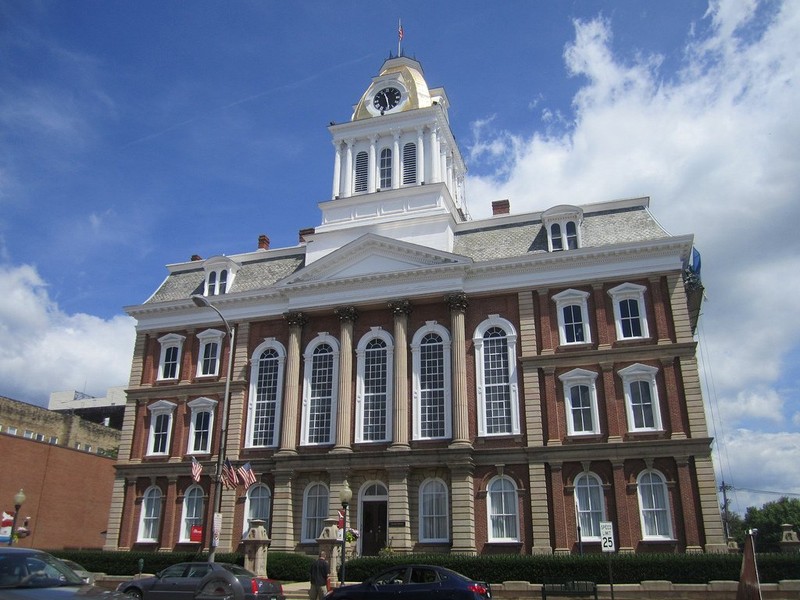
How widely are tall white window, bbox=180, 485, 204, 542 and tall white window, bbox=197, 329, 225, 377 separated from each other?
717 centimetres

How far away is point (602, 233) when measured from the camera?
39.4 m

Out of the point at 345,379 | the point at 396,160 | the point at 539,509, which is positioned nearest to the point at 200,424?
the point at 345,379

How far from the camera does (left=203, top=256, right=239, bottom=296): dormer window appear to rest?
152 ft

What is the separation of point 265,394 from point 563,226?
66.7ft

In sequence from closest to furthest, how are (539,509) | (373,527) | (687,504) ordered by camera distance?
(687,504)
(539,509)
(373,527)

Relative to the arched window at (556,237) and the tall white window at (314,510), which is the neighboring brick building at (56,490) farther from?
the arched window at (556,237)

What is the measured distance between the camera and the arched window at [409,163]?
47.1 metres

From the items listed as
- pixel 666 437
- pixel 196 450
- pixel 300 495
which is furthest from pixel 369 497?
pixel 666 437

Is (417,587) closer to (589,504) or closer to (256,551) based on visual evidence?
(256,551)

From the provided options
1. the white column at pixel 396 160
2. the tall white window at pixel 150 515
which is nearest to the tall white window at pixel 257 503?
the tall white window at pixel 150 515

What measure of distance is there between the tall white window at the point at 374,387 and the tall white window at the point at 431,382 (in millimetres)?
1579

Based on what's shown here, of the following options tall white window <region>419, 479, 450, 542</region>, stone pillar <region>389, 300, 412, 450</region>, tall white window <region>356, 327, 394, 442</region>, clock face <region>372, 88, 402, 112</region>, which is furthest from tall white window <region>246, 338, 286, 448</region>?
clock face <region>372, 88, 402, 112</region>

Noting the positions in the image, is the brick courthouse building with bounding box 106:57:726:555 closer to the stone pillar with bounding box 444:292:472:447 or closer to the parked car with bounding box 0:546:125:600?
the stone pillar with bounding box 444:292:472:447

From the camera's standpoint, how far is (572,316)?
38.2 m
